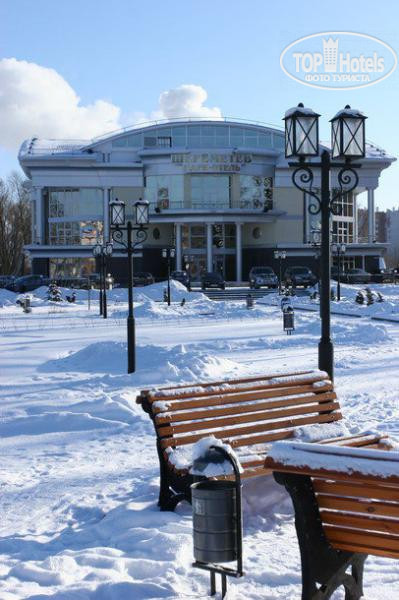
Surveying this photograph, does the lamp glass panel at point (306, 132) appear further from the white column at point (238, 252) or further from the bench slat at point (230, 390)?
the white column at point (238, 252)

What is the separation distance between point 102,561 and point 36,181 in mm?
63321

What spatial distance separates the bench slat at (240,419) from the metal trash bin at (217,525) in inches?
71.6

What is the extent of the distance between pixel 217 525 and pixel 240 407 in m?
2.32

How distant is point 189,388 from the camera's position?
6.24m

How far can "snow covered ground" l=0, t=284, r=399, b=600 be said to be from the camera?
4422 mm

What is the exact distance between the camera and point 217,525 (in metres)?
4.05

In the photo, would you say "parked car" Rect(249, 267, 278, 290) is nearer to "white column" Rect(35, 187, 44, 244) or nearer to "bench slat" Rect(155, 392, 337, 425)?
"white column" Rect(35, 187, 44, 244)

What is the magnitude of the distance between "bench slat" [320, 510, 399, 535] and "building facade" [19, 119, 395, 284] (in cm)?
6074

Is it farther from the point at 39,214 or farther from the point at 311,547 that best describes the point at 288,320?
the point at 39,214

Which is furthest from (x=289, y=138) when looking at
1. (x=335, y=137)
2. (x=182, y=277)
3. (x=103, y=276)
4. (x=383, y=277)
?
(x=383, y=277)

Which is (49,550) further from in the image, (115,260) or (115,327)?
(115,260)

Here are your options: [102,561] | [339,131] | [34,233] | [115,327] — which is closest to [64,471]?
[102,561]

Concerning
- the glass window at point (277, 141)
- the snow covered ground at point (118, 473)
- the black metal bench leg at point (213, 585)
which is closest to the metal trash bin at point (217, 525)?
the black metal bench leg at point (213, 585)

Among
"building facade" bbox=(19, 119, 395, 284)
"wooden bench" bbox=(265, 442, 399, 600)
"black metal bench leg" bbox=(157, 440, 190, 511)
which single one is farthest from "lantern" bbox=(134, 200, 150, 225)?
"building facade" bbox=(19, 119, 395, 284)
